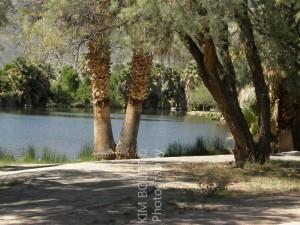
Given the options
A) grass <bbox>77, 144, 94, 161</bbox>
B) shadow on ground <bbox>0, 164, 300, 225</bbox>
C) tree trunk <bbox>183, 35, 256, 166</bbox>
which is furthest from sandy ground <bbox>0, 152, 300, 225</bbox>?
grass <bbox>77, 144, 94, 161</bbox>

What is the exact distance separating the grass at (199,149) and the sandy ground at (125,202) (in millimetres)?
6797

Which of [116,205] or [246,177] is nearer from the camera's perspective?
[116,205]

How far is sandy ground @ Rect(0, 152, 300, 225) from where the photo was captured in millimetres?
7961

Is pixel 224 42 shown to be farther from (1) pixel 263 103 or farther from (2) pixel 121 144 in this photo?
(2) pixel 121 144

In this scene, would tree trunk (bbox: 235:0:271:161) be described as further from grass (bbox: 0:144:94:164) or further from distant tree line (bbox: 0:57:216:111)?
distant tree line (bbox: 0:57:216:111)

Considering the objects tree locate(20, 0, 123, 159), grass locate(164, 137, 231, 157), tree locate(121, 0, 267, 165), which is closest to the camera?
tree locate(121, 0, 267, 165)

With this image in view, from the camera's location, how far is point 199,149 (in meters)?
20.2

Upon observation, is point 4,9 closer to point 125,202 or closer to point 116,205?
point 125,202

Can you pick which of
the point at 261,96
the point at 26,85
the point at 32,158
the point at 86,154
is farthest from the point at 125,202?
the point at 26,85

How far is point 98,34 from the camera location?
12500 millimetres

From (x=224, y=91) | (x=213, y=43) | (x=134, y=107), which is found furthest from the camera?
(x=134, y=107)

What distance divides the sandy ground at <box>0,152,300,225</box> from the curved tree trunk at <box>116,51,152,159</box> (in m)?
5.55

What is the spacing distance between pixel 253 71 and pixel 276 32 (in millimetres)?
1025

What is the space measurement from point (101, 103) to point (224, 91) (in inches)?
228
